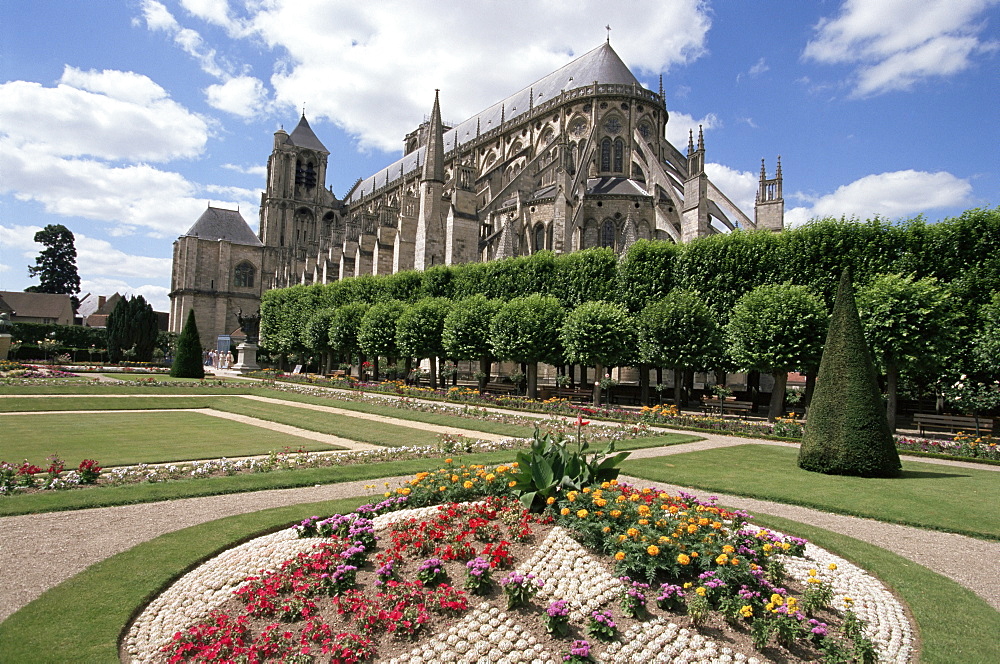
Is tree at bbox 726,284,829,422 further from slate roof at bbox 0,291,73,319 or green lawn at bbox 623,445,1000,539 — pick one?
slate roof at bbox 0,291,73,319

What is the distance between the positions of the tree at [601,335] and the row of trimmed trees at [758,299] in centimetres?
6

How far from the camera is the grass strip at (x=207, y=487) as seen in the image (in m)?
7.09

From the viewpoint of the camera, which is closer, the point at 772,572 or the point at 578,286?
the point at 772,572

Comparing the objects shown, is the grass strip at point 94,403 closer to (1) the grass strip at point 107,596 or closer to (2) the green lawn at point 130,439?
(2) the green lawn at point 130,439

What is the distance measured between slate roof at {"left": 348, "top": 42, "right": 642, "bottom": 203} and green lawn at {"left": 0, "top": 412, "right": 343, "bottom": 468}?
37.2m

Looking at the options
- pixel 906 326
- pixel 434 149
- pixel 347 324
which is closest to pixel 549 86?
pixel 434 149

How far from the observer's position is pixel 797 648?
4.21 metres

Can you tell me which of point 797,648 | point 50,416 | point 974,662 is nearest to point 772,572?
point 797,648

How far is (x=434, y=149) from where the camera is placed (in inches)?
1570

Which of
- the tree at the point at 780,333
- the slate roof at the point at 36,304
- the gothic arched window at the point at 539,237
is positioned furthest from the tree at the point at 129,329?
the tree at the point at 780,333

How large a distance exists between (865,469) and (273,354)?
4369 centimetres

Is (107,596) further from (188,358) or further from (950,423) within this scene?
(188,358)

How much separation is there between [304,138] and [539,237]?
167ft

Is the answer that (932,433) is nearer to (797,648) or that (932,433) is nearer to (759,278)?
(759,278)
